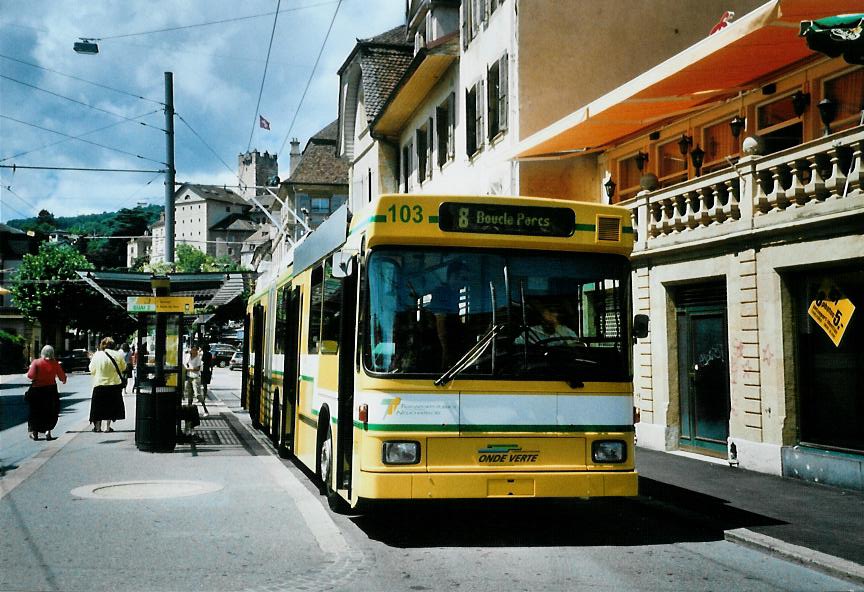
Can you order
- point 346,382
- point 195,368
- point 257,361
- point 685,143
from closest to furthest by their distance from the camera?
point 346,382, point 685,143, point 257,361, point 195,368

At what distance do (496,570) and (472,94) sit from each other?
61.9 ft

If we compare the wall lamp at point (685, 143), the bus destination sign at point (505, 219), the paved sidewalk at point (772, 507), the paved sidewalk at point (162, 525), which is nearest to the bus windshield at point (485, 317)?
the bus destination sign at point (505, 219)

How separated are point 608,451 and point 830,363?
5.63 meters

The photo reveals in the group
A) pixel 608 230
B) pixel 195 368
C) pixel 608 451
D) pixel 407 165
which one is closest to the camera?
pixel 608 451

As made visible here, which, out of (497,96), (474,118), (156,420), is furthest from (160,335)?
(474,118)

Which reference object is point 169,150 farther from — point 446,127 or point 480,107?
point 446,127

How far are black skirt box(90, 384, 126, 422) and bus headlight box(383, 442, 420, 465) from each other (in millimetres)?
11714

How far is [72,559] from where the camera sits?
7188 millimetres

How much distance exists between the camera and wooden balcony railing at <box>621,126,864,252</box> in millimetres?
11586

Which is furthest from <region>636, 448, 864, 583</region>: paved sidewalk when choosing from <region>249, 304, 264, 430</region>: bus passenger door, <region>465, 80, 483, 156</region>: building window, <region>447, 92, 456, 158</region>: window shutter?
<region>447, 92, 456, 158</region>: window shutter

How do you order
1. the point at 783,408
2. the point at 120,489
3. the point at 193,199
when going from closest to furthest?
the point at 120,489 < the point at 783,408 < the point at 193,199

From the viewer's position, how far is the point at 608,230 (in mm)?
8422

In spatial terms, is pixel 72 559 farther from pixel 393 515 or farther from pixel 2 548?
pixel 393 515

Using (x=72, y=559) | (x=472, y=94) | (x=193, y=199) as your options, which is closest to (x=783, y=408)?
(x=72, y=559)
